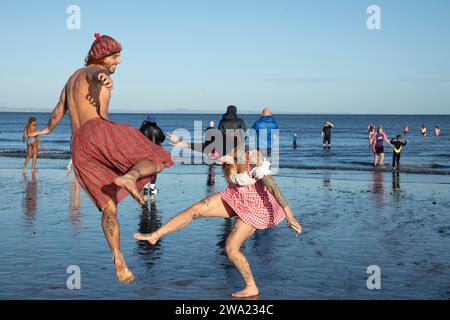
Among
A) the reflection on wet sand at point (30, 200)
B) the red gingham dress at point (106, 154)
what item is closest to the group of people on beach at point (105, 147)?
the red gingham dress at point (106, 154)

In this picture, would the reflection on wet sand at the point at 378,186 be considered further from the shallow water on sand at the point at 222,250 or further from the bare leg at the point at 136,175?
the bare leg at the point at 136,175

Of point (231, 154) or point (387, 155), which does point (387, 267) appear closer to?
point (231, 154)

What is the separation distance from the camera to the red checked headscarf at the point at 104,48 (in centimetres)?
611

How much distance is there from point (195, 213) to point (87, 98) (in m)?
1.86

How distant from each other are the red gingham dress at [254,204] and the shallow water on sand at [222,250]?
797 millimetres

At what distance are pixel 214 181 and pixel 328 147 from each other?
92.5 ft

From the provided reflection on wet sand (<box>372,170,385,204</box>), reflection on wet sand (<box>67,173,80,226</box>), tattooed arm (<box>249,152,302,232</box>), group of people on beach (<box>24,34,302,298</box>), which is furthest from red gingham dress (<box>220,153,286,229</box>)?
reflection on wet sand (<box>372,170,385,204</box>)

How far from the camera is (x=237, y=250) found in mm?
7391

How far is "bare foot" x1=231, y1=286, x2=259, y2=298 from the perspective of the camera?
23.7 ft

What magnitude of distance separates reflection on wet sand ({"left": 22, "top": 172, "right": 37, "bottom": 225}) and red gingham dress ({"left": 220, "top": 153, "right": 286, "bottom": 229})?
219 inches

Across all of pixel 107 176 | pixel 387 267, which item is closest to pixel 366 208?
pixel 387 267

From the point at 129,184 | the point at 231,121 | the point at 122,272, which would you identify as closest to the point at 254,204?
the point at 122,272

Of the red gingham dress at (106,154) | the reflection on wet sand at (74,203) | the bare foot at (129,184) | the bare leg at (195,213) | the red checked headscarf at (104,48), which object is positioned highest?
the red checked headscarf at (104,48)

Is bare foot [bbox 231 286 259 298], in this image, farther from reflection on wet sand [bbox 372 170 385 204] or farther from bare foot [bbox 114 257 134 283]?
reflection on wet sand [bbox 372 170 385 204]
